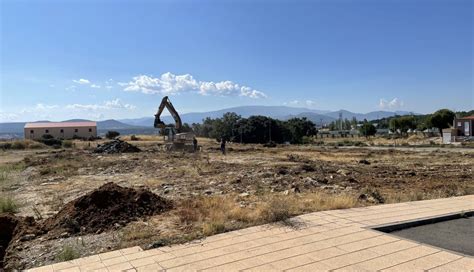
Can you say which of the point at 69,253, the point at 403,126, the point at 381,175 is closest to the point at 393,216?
the point at 69,253

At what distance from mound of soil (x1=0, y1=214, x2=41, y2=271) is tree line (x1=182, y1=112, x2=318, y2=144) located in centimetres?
5937

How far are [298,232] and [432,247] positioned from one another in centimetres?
189

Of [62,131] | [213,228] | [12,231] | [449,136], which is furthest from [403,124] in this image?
[12,231]

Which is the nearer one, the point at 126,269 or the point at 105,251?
the point at 126,269

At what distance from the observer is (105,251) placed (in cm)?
573

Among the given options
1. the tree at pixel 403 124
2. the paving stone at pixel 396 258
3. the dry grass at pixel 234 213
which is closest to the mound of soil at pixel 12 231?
the dry grass at pixel 234 213

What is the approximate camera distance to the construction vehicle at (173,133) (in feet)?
128

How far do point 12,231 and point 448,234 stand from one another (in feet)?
26.2

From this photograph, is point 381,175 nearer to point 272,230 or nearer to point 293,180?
point 293,180

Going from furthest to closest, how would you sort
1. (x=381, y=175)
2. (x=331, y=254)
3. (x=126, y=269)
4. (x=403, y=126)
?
(x=403, y=126), (x=381, y=175), (x=331, y=254), (x=126, y=269)

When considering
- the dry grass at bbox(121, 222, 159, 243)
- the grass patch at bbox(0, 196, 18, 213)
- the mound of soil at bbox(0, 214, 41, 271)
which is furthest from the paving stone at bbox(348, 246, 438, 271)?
→ the grass patch at bbox(0, 196, 18, 213)

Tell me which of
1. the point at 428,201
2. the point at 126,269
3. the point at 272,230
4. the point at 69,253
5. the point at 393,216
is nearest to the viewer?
the point at 126,269

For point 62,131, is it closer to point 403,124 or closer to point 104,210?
point 403,124

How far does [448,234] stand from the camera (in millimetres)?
6195
